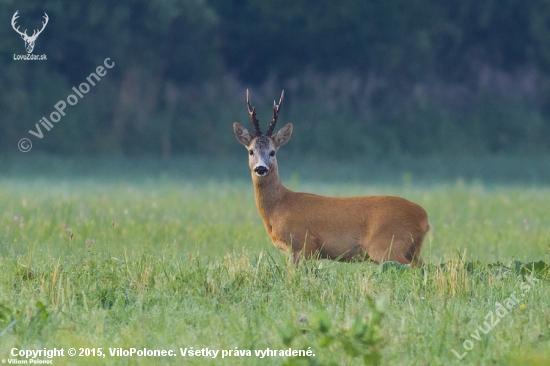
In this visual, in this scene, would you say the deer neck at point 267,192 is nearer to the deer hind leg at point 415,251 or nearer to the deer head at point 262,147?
the deer head at point 262,147

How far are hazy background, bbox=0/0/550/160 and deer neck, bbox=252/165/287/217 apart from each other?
17038 mm

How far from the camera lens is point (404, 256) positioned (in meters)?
8.04

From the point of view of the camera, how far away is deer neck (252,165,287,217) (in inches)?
340

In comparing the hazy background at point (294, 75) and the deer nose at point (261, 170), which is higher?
the hazy background at point (294, 75)

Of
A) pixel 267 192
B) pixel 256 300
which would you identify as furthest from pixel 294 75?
pixel 256 300

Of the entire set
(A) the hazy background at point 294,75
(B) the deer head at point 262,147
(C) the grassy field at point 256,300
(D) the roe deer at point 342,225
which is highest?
(A) the hazy background at point 294,75

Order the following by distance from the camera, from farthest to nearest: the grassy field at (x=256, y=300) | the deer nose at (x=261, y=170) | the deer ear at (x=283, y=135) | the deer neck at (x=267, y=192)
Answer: the deer ear at (x=283, y=135), the deer neck at (x=267, y=192), the deer nose at (x=261, y=170), the grassy field at (x=256, y=300)

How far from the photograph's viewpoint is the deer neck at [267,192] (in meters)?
8.62

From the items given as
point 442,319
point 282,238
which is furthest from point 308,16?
point 442,319

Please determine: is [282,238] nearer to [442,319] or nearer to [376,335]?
[442,319]

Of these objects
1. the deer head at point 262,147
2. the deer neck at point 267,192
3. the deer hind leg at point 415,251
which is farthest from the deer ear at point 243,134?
the deer hind leg at point 415,251

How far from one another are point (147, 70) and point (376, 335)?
75.4 feet

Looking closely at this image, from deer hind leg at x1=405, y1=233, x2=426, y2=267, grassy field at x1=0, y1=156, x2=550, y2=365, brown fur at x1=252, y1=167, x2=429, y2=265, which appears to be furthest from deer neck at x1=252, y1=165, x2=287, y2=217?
deer hind leg at x1=405, y1=233, x2=426, y2=267

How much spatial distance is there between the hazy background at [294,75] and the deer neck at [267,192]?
17.0m
